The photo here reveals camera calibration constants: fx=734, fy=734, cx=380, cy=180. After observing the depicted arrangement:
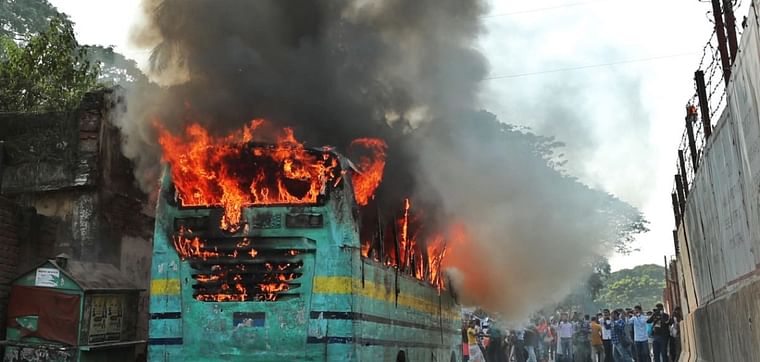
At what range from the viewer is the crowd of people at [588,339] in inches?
671

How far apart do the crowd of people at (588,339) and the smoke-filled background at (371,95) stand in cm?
312

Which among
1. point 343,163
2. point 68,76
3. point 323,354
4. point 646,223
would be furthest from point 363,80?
Result: point 646,223

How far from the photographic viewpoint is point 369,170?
10.4m

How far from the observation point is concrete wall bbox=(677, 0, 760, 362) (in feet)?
16.2

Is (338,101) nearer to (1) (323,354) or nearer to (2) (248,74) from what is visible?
(2) (248,74)

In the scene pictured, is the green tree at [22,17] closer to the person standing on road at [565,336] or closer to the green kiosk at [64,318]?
the green kiosk at [64,318]

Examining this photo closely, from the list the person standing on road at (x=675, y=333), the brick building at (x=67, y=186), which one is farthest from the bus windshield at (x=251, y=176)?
the person standing on road at (x=675, y=333)

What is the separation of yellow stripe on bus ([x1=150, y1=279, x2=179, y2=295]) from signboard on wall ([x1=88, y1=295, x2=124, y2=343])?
4182mm

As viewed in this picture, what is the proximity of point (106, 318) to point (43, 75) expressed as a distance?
8.06m

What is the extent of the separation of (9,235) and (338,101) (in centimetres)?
703

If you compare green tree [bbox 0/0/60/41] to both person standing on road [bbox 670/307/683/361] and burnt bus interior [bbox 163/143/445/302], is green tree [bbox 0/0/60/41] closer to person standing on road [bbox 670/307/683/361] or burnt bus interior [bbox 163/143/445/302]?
person standing on road [bbox 670/307/683/361]

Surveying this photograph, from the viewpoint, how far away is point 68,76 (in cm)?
1823

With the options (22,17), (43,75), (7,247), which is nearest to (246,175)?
(7,247)

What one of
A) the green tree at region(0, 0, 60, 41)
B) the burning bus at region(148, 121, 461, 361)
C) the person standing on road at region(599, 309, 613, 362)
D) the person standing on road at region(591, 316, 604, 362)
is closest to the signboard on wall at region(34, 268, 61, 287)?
the burning bus at region(148, 121, 461, 361)
